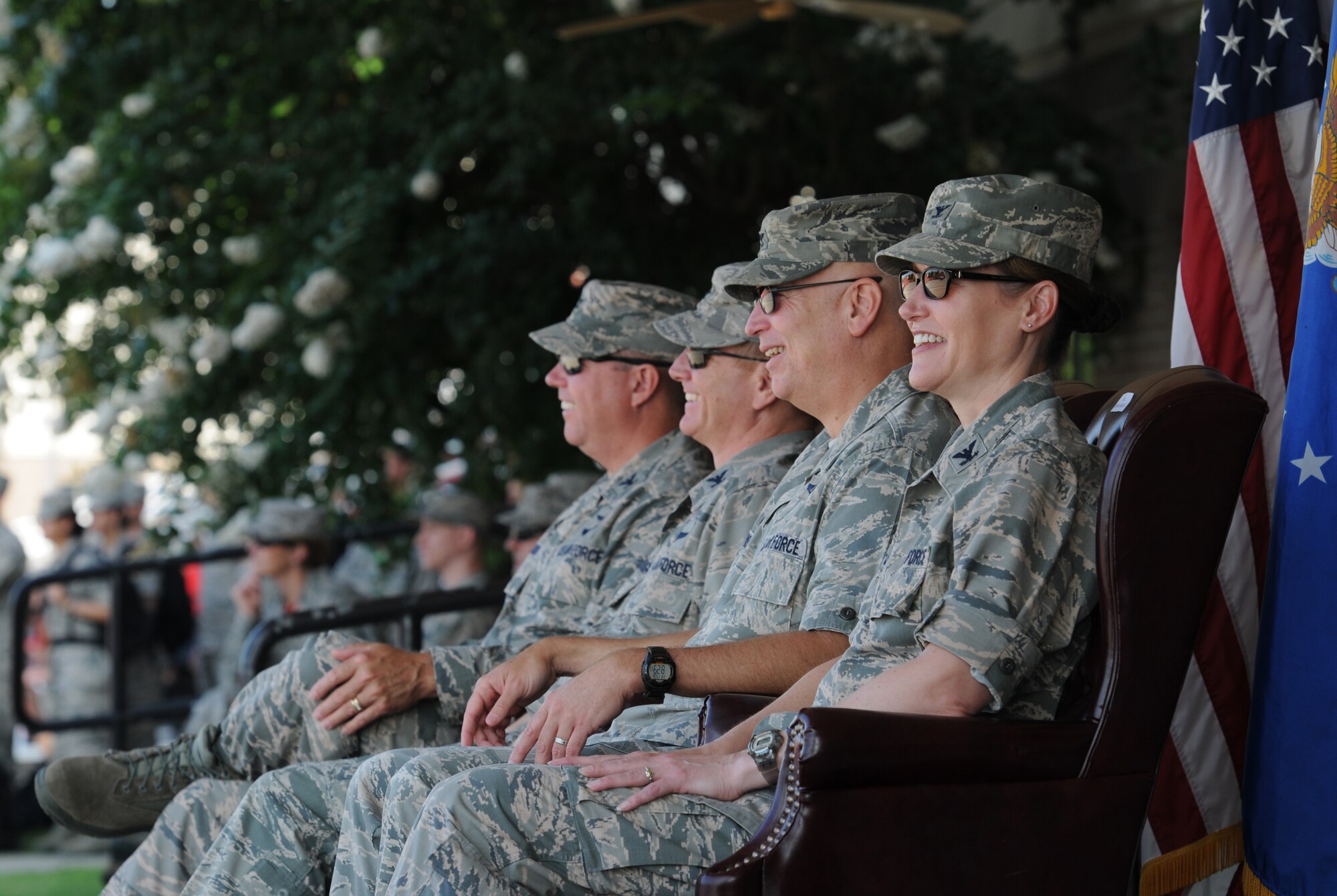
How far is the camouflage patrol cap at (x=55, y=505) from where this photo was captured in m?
7.27

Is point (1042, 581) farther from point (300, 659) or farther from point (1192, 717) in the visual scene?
point (300, 659)

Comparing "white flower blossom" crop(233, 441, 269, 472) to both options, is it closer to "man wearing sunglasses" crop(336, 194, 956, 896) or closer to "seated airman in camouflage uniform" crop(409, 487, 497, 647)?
"seated airman in camouflage uniform" crop(409, 487, 497, 647)

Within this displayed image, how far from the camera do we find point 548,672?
2605 mm

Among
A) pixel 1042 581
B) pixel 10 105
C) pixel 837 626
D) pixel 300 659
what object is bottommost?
pixel 300 659

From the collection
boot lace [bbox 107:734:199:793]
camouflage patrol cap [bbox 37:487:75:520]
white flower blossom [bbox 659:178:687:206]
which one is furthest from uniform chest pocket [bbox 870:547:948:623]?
camouflage patrol cap [bbox 37:487:75:520]

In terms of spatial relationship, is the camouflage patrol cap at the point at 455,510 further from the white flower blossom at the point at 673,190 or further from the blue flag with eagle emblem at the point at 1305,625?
the blue flag with eagle emblem at the point at 1305,625

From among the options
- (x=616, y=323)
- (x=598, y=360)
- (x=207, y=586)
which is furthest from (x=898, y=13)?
(x=207, y=586)

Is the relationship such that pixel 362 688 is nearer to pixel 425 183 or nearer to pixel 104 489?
pixel 425 183

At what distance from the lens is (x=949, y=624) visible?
191cm

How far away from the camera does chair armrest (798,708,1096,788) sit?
5.81ft

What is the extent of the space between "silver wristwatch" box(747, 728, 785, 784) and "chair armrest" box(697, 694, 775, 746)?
0.31 m

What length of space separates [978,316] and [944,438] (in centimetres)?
32

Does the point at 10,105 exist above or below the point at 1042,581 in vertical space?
above

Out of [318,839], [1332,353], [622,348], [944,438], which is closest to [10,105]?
[622,348]
